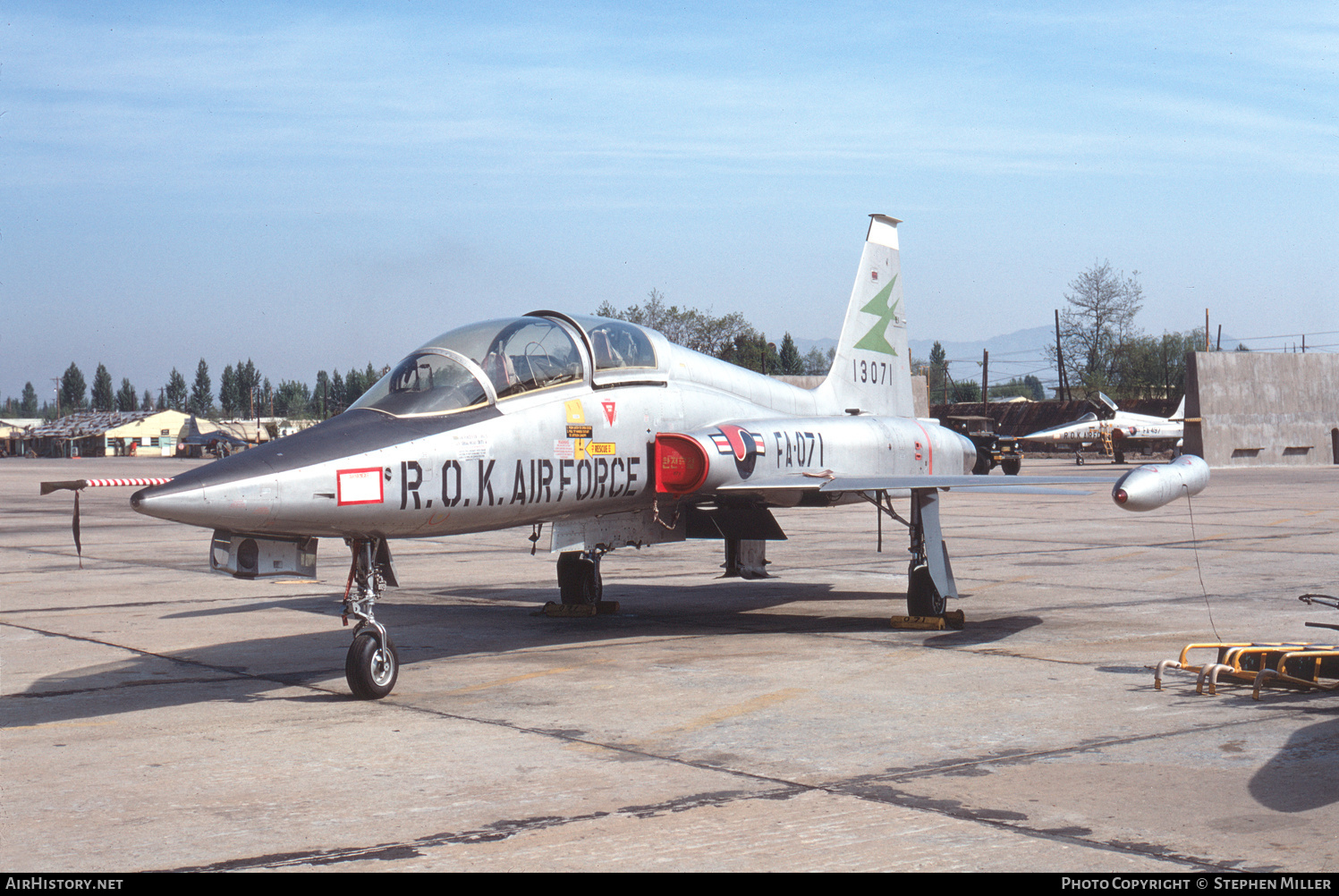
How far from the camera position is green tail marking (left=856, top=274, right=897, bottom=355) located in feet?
49.9

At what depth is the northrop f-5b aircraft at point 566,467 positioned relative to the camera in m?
7.86

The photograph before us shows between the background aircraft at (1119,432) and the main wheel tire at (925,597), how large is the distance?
5446 cm

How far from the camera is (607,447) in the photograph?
1024 centimetres

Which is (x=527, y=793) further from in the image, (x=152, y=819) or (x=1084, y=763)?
(x=1084, y=763)

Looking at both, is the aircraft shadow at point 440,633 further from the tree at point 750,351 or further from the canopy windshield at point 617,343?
the tree at point 750,351

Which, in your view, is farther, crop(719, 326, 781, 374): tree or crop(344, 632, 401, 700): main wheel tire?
crop(719, 326, 781, 374): tree

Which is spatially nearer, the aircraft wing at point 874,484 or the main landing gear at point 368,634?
the main landing gear at point 368,634

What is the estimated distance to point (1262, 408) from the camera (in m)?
56.3

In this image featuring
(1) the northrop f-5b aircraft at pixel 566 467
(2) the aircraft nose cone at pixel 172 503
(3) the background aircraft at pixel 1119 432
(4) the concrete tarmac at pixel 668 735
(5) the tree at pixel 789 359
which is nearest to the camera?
(4) the concrete tarmac at pixel 668 735

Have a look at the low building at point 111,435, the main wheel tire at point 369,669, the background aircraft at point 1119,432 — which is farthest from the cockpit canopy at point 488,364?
the low building at point 111,435

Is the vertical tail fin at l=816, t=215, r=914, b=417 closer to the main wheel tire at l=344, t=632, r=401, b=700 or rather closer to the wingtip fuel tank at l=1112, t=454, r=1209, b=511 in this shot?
the wingtip fuel tank at l=1112, t=454, r=1209, b=511

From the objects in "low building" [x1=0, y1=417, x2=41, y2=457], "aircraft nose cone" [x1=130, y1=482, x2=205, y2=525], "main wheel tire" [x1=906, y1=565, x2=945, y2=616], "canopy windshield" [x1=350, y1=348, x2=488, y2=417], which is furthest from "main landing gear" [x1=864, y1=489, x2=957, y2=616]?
"low building" [x1=0, y1=417, x2=41, y2=457]

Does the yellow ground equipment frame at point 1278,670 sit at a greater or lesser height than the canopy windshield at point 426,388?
lesser

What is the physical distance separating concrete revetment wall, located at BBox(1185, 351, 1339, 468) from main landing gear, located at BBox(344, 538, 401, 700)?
170ft
